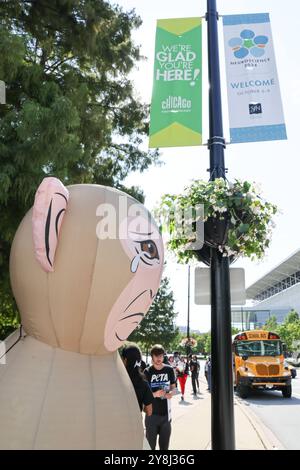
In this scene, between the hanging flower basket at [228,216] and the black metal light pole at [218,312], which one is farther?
the hanging flower basket at [228,216]

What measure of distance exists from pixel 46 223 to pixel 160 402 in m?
3.06

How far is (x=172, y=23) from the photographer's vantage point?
17.9ft

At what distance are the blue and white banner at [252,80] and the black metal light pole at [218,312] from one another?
209 millimetres

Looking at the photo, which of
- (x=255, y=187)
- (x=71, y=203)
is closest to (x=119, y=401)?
(x=71, y=203)

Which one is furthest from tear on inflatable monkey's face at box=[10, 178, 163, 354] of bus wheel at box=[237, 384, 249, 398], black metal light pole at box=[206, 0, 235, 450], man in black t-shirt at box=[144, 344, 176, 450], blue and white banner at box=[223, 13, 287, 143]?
bus wheel at box=[237, 384, 249, 398]

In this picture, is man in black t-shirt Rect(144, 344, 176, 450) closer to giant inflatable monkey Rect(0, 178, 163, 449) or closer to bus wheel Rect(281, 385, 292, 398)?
giant inflatable monkey Rect(0, 178, 163, 449)

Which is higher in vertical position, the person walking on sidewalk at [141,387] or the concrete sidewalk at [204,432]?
the person walking on sidewalk at [141,387]

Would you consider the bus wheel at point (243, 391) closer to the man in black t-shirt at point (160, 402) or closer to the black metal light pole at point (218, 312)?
the man in black t-shirt at point (160, 402)

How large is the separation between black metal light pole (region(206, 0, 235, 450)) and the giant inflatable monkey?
1016mm

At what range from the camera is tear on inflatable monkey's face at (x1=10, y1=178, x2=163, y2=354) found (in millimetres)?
3291

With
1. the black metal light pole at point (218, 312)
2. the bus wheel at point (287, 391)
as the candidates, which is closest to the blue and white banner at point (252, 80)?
the black metal light pole at point (218, 312)

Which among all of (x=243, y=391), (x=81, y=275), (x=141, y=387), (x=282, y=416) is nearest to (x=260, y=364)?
(x=243, y=391)

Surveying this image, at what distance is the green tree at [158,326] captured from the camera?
47.4 m
